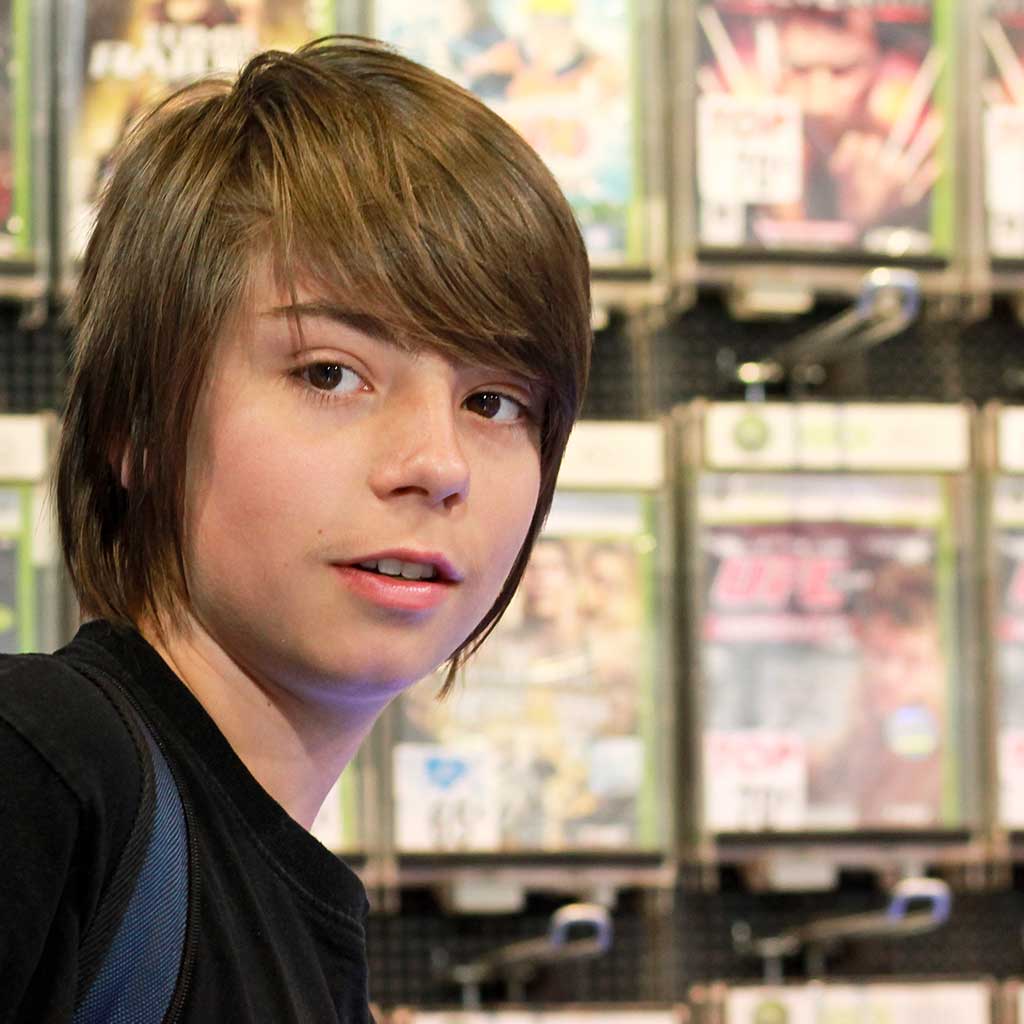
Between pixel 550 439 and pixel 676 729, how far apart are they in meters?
1.47

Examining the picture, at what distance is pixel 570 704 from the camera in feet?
7.54

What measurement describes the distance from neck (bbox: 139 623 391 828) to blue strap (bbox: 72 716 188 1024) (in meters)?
0.14

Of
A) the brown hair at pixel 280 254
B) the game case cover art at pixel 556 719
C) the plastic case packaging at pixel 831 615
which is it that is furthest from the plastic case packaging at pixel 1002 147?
the brown hair at pixel 280 254

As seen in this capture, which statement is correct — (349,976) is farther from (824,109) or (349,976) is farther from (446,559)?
(824,109)

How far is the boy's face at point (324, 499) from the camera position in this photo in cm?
81

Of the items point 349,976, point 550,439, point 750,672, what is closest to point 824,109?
point 750,672

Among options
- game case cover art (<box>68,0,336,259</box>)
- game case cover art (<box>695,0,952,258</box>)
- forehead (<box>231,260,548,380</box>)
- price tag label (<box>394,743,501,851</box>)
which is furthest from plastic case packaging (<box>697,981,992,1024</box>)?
forehead (<box>231,260,548,380</box>)

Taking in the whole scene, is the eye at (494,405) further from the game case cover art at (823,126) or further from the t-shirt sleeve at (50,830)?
the game case cover art at (823,126)

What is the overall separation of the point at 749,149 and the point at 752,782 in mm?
→ 786

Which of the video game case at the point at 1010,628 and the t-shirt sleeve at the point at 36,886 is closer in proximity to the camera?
the t-shirt sleeve at the point at 36,886

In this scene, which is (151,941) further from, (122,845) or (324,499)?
(324,499)

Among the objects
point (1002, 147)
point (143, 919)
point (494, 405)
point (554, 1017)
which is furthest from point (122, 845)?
point (1002, 147)

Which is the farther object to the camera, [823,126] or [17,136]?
[823,126]

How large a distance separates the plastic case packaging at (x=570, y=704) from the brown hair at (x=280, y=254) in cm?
136
